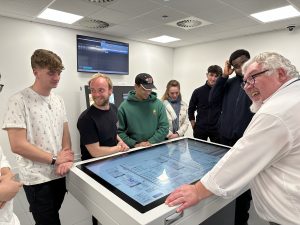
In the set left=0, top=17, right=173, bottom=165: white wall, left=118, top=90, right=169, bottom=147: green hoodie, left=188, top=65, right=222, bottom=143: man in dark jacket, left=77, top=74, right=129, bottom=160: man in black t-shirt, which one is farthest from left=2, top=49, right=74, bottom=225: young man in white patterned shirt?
left=0, top=17, right=173, bottom=165: white wall

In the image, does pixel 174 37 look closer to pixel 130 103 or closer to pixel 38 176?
pixel 130 103

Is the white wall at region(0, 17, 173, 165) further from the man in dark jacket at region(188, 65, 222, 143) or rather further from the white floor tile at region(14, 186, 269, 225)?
the man in dark jacket at region(188, 65, 222, 143)

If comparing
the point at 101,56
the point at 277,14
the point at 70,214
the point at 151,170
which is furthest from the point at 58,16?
the point at 277,14

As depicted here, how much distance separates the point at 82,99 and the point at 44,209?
10.4ft

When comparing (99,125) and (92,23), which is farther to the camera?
(92,23)

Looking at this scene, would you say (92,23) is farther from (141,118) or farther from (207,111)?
(141,118)

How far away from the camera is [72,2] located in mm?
2973

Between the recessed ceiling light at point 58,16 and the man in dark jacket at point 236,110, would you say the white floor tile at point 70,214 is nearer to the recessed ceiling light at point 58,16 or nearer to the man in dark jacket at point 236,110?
the man in dark jacket at point 236,110

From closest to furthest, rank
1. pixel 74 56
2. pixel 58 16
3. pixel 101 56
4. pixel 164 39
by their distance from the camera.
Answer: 1. pixel 58 16
2. pixel 74 56
3. pixel 101 56
4. pixel 164 39

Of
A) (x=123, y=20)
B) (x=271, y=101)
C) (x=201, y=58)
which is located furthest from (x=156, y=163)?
(x=201, y=58)

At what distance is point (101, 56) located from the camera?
4789 millimetres

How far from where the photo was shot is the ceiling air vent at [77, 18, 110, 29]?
12.5ft

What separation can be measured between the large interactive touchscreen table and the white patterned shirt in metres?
0.31

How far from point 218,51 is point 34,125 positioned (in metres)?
4.81
